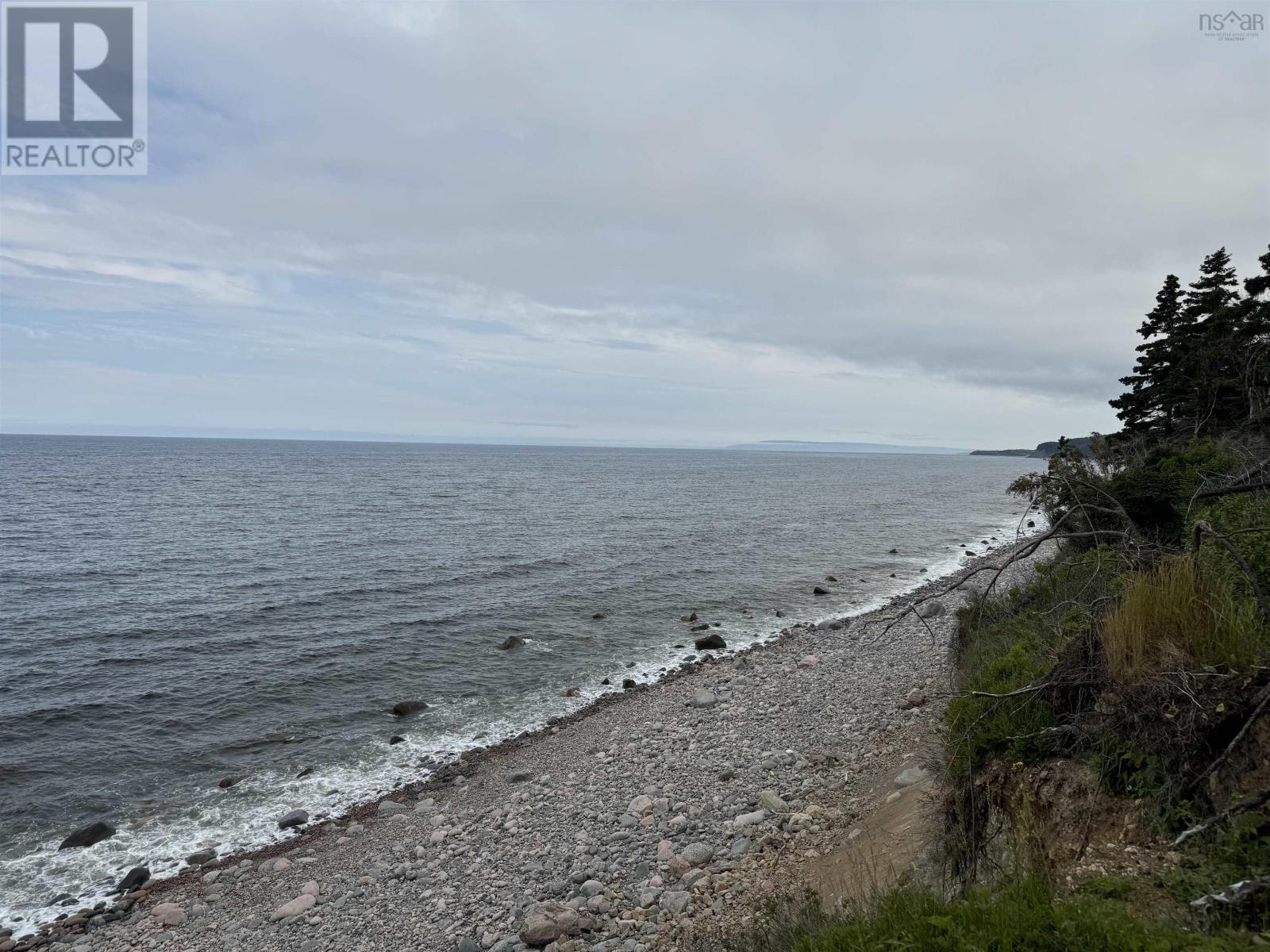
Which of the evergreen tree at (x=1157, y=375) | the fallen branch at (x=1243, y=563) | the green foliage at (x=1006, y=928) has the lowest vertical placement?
the green foliage at (x=1006, y=928)

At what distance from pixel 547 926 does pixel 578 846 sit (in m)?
2.36

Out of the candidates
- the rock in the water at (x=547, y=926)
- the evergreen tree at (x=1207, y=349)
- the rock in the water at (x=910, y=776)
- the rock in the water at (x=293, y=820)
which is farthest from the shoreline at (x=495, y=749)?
the evergreen tree at (x=1207, y=349)

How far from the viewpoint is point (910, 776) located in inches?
404

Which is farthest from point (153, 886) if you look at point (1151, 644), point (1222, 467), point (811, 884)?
point (1222, 467)

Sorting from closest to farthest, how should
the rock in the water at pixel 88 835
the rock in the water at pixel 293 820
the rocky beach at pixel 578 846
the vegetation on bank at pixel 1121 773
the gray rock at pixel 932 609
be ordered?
the vegetation on bank at pixel 1121 773 < the rocky beach at pixel 578 846 < the rock in the water at pixel 88 835 < the rock in the water at pixel 293 820 < the gray rock at pixel 932 609

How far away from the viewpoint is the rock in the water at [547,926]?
8.35 meters

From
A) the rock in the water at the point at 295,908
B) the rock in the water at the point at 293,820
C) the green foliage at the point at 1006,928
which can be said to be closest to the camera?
the green foliage at the point at 1006,928

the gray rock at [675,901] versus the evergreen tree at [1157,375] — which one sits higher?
the evergreen tree at [1157,375]

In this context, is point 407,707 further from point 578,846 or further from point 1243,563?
point 1243,563

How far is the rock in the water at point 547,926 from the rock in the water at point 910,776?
5.31m

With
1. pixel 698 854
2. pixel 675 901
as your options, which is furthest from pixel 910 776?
pixel 675 901

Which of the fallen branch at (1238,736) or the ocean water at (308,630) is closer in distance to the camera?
the fallen branch at (1238,736)

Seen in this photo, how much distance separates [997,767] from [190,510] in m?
63.5

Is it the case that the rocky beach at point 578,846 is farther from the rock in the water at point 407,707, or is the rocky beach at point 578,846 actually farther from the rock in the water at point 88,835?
the rock in the water at point 407,707
